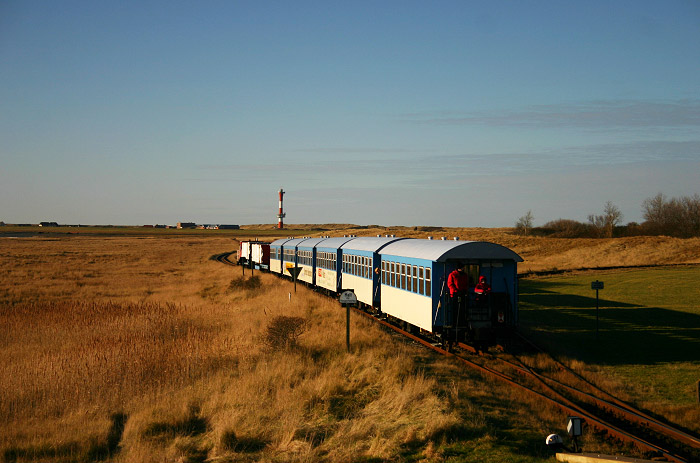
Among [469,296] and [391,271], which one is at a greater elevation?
[391,271]

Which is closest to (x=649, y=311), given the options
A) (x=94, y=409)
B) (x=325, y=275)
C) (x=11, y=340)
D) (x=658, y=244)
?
(x=325, y=275)

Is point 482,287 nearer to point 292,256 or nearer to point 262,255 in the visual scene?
point 292,256

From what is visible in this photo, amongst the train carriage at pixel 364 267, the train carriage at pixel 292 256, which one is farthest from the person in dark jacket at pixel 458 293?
the train carriage at pixel 292 256

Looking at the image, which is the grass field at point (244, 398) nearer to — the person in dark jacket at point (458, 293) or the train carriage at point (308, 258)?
the person in dark jacket at point (458, 293)

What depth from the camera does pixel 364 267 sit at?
2523cm

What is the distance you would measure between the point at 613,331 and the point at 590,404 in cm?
1114

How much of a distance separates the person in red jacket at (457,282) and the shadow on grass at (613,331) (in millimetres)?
4256

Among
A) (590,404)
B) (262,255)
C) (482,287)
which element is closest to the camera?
(590,404)

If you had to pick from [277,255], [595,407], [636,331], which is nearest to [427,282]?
[595,407]

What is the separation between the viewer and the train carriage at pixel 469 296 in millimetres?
17094

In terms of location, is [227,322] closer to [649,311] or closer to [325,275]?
[325,275]

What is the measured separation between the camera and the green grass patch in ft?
50.9

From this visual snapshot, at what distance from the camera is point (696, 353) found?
59.1 ft

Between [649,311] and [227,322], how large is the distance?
63.7 feet
